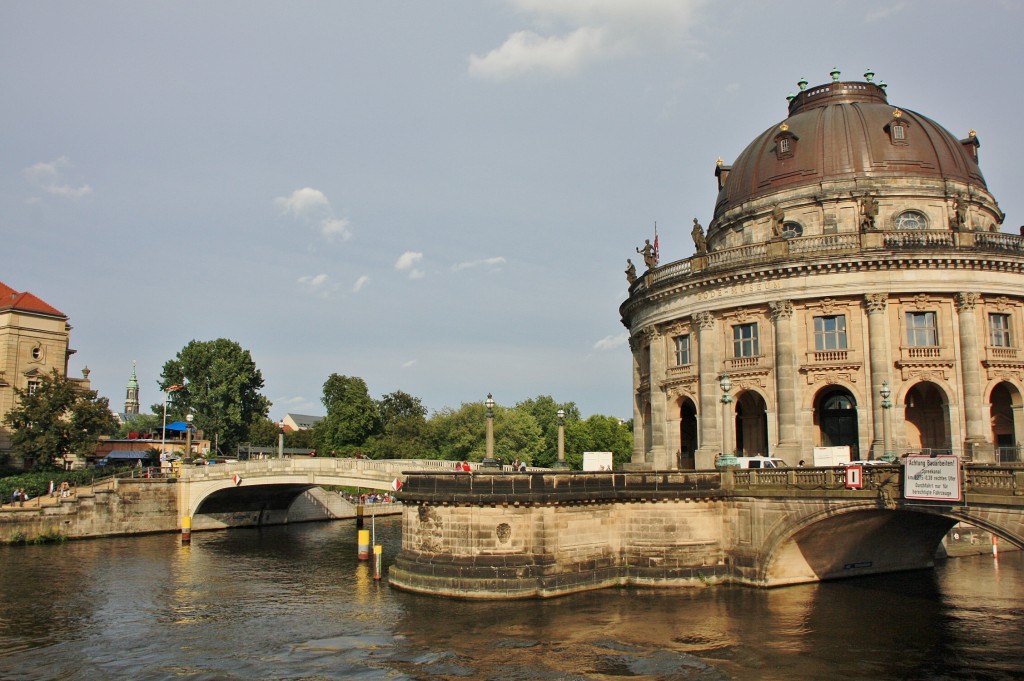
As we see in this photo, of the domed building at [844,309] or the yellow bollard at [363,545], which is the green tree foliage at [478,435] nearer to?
the domed building at [844,309]

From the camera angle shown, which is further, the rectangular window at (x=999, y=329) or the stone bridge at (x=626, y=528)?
the rectangular window at (x=999, y=329)

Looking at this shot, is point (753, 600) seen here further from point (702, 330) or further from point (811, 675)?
point (702, 330)

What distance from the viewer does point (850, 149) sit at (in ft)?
156

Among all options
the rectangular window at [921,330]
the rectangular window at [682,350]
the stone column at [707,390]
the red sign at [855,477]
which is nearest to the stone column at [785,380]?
the stone column at [707,390]

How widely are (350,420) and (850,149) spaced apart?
2308 inches

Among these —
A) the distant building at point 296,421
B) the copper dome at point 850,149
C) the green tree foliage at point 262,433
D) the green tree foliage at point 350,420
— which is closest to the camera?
the copper dome at point 850,149

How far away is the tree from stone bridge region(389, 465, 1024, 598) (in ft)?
124

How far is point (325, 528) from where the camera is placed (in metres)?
64.8

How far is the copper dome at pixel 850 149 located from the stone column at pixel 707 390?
10043 millimetres

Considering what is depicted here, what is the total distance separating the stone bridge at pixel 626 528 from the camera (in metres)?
31.8

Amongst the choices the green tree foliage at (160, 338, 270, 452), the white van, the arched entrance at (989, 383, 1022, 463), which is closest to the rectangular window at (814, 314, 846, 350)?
the white van

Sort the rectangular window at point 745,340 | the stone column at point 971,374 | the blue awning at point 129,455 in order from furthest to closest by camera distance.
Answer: the blue awning at point 129,455 < the rectangular window at point 745,340 < the stone column at point 971,374

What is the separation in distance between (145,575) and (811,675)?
31131mm

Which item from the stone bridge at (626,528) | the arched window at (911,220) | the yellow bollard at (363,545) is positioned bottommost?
the yellow bollard at (363,545)
